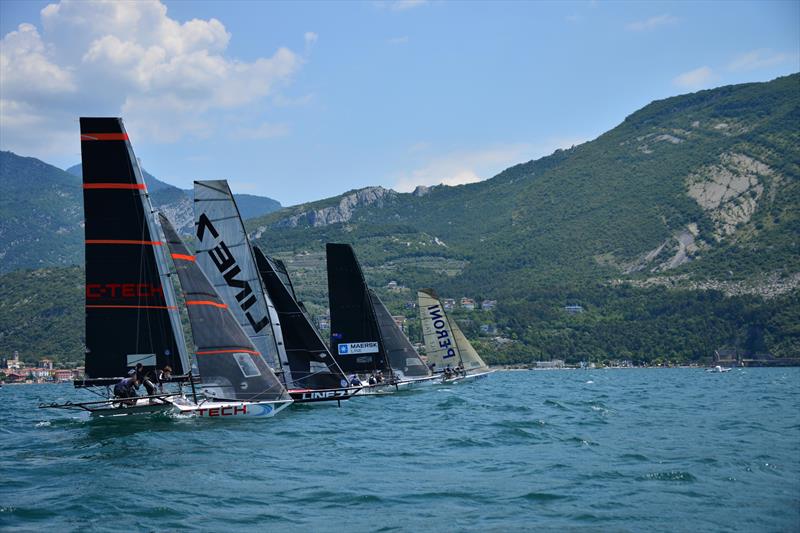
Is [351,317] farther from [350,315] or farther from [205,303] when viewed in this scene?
[205,303]

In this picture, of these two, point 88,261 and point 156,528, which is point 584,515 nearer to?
point 156,528

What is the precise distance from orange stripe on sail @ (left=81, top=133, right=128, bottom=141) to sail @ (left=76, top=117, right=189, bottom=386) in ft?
0.14

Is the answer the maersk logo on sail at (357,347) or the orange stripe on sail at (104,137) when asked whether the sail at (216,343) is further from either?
the maersk logo on sail at (357,347)

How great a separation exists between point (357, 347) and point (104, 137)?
24450mm

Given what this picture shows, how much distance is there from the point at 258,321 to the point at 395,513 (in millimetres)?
25198

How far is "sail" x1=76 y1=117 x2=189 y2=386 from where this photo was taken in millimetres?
38250

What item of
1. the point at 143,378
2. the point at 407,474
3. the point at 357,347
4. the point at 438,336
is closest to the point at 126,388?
the point at 143,378

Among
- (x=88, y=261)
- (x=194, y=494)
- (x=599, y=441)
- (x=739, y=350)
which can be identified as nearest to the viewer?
(x=194, y=494)

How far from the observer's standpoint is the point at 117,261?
3831 centimetres

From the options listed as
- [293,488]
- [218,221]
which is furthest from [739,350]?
[293,488]

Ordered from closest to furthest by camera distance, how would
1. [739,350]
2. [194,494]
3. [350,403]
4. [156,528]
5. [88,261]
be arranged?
[156,528]
[194,494]
[88,261]
[350,403]
[739,350]

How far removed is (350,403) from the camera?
51.9 m

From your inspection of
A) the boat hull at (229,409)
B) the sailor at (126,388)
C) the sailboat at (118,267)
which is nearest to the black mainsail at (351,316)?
the sailboat at (118,267)

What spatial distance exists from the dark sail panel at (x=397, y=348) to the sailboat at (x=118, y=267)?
29.0 m
